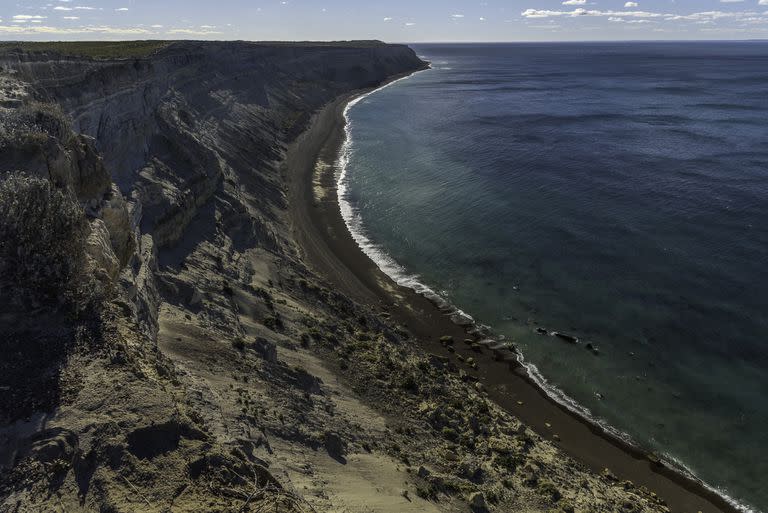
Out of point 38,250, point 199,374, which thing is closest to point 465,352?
point 199,374

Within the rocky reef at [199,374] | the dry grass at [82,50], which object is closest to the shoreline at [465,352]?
the rocky reef at [199,374]

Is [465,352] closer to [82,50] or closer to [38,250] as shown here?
[38,250]

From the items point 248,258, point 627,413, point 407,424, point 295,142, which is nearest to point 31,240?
point 407,424

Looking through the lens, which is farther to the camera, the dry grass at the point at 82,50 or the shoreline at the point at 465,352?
the dry grass at the point at 82,50

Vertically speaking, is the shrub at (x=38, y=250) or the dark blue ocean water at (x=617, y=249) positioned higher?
the shrub at (x=38, y=250)

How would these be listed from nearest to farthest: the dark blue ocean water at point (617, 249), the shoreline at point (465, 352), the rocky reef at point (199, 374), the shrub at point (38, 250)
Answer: the rocky reef at point (199, 374)
the shrub at point (38, 250)
the shoreline at point (465, 352)
the dark blue ocean water at point (617, 249)

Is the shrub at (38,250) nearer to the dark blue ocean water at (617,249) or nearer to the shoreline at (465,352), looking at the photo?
the shoreline at (465,352)

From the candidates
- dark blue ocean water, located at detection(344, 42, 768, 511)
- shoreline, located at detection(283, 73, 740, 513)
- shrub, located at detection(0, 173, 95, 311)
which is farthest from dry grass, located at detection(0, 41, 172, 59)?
dark blue ocean water, located at detection(344, 42, 768, 511)

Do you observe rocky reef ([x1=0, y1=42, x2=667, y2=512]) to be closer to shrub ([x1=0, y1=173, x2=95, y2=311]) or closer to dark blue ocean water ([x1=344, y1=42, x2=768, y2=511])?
shrub ([x1=0, y1=173, x2=95, y2=311])
